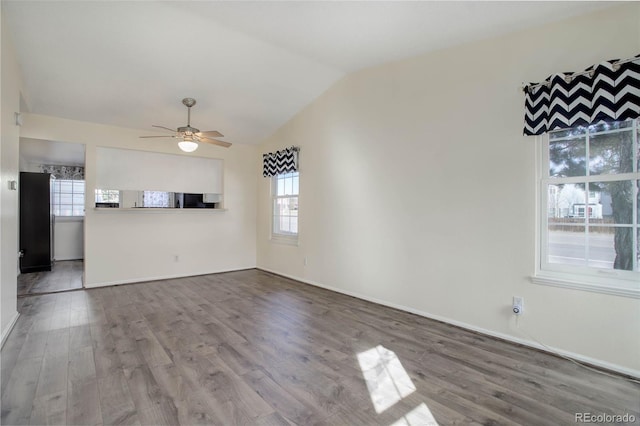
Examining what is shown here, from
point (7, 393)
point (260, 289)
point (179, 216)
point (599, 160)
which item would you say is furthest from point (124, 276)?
point (599, 160)

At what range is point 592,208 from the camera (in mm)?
2629

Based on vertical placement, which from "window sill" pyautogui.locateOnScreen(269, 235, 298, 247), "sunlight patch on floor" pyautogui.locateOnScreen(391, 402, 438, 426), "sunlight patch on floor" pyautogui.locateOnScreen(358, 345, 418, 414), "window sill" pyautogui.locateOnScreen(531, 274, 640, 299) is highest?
"window sill" pyautogui.locateOnScreen(269, 235, 298, 247)

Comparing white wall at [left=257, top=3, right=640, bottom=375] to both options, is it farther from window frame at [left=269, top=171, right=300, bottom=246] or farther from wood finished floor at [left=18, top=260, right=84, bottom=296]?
wood finished floor at [left=18, top=260, right=84, bottom=296]

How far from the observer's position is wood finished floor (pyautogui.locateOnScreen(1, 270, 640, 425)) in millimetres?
1899

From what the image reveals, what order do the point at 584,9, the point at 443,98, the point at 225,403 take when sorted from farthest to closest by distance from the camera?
the point at 443,98, the point at 584,9, the point at 225,403

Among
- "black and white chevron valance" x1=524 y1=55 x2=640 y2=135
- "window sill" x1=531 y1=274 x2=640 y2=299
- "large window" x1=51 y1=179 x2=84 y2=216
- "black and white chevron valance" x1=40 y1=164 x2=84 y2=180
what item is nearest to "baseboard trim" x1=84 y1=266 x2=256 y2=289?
"large window" x1=51 y1=179 x2=84 y2=216

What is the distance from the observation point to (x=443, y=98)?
11.4ft

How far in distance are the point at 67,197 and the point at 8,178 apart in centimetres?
571

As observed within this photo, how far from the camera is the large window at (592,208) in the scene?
245 cm

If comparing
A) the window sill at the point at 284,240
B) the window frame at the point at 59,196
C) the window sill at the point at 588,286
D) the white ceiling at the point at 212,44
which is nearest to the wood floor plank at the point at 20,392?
the white ceiling at the point at 212,44

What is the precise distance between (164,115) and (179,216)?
1803mm

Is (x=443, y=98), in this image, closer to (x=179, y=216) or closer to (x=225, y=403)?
(x=225, y=403)

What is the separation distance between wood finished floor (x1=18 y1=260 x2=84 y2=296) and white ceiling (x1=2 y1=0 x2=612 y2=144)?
104 inches

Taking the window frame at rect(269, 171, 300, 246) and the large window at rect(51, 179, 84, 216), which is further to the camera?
the large window at rect(51, 179, 84, 216)
